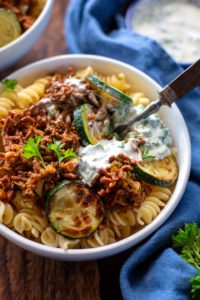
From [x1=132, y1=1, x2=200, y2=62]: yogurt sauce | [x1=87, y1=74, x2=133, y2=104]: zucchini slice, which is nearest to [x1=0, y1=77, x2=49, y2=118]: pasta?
[x1=87, y1=74, x2=133, y2=104]: zucchini slice

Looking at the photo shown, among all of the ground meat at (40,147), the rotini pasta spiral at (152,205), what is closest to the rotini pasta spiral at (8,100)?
the ground meat at (40,147)

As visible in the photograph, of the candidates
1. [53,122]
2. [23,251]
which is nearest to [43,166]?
[53,122]

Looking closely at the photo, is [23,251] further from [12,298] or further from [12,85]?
[12,85]

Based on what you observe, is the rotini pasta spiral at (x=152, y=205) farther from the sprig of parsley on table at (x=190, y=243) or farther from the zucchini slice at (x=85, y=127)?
the zucchini slice at (x=85, y=127)

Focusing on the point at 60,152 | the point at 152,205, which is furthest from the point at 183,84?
the point at 60,152

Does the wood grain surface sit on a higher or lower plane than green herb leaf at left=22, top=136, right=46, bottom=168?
lower

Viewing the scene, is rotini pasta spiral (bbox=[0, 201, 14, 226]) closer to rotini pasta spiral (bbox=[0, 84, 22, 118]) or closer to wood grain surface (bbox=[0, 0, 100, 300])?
wood grain surface (bbox=[0, 0, 100, 300])

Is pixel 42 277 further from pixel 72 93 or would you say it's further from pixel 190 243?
pixel 72 93
